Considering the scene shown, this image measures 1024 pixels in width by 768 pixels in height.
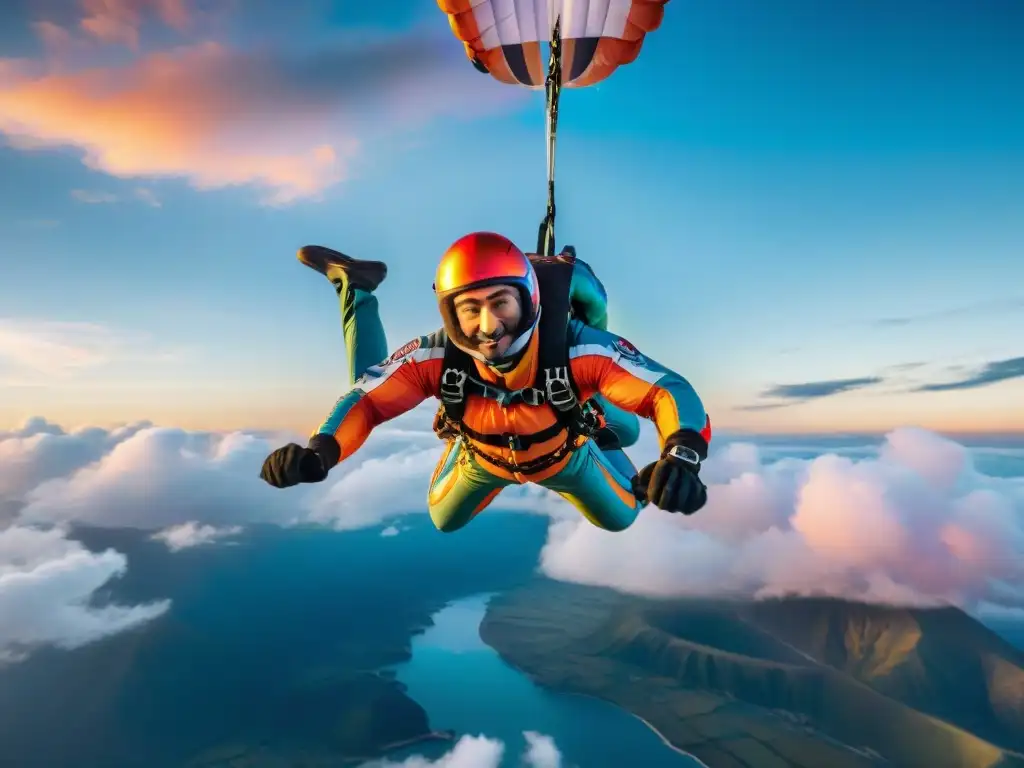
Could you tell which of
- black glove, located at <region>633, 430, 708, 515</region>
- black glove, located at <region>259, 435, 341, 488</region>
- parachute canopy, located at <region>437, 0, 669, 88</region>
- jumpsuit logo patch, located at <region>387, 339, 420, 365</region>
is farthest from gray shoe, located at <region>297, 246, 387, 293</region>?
black glove, located at <region>633, 430, 708, 515</region>

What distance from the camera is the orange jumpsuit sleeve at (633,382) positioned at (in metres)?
3.70

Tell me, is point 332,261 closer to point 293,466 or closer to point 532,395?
point 532,395

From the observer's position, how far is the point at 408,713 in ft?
531

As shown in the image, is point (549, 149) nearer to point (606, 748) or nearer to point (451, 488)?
point (451, 488)

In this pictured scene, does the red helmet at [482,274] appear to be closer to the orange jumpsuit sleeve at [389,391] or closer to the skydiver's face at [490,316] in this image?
the skydiver's face at [490,316]

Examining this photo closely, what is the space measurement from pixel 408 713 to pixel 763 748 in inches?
3983

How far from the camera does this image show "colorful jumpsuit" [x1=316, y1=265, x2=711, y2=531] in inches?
158

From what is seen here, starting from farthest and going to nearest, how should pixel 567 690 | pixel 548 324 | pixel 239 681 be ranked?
pixel 567 690 < pixel 239 681 < pixel 548 324

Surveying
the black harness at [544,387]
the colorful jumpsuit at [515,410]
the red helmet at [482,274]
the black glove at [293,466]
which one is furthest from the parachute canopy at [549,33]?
the black glove at [293,466]

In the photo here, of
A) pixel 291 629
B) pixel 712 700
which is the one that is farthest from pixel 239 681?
pixel 712 700

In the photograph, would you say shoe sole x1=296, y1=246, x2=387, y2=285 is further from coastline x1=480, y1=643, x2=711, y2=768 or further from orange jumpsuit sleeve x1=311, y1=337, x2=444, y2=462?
coastline x1=480, y1=643, x2=711, y2=768

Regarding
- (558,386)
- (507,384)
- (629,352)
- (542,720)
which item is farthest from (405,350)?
(542,720)

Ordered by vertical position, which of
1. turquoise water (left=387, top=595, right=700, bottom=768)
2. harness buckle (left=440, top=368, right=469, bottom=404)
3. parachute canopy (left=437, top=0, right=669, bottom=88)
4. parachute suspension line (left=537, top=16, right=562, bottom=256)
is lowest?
turquoise water (left=387, top=595, right=700, bottom=768)

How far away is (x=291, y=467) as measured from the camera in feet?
10.8
